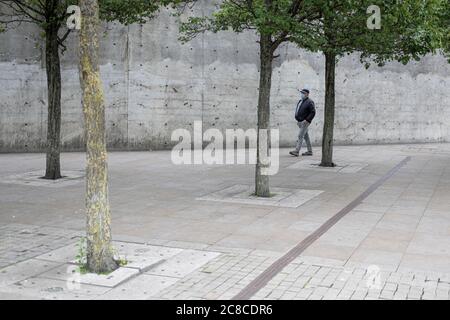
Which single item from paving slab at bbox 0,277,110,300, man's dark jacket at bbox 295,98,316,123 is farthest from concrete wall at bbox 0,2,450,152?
paving slab at bbox 0,277,110,300

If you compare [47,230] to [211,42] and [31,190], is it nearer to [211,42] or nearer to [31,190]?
[31,190]

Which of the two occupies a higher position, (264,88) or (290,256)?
(264,88)

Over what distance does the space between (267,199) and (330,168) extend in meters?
4.51

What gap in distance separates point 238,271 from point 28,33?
12.4 meters

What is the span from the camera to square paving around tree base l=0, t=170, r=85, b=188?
11.0 meters

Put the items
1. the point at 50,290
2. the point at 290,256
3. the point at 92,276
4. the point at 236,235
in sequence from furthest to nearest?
the point at 236,235 → the point at 290,256 → the point at 92,276 → the point at 50,290

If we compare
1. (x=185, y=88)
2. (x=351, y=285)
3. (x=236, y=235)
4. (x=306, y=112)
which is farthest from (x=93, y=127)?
(x=185, y=88)

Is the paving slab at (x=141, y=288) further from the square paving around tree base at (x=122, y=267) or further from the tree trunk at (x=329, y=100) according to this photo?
the tree trunk at (x=329, y=100)

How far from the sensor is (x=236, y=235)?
283 inches

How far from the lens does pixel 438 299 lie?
4.88 meters

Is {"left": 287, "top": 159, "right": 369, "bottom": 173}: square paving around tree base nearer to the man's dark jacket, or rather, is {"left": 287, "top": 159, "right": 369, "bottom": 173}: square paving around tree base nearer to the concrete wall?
the man's dark jacket

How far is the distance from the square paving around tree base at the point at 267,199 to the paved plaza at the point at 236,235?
0.06ft

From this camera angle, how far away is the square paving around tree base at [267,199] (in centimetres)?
930

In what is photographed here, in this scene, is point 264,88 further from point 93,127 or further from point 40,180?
point 40,180
